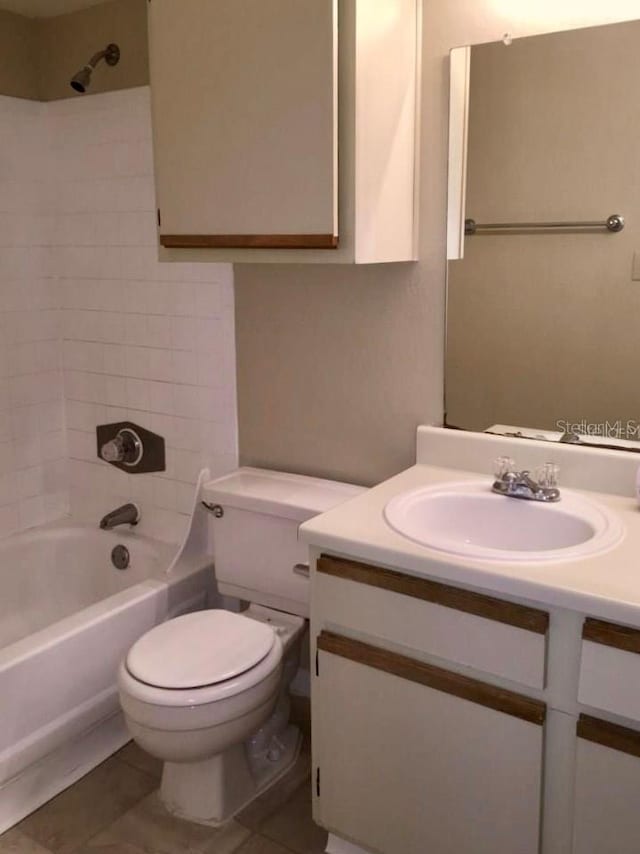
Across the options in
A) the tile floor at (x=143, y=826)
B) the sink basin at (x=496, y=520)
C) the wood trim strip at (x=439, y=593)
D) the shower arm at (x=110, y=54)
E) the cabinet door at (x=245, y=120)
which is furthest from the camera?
the shower arm at (x=110, y=54)

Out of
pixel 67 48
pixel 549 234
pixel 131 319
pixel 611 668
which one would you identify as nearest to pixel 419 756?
pixel 611 668

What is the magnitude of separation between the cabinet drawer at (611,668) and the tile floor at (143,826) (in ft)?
3.06

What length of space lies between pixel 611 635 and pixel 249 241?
1166mm

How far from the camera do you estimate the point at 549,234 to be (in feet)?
6.07

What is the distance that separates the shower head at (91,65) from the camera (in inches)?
94.3

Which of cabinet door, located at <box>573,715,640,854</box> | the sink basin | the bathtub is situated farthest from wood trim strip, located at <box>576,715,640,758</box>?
the bathtub

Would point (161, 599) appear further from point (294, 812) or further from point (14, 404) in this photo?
point (14, 404)

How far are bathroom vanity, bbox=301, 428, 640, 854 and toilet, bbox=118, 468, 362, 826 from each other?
0.77ft

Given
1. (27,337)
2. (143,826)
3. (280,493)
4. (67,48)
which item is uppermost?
(67,48)

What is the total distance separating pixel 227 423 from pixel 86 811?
3.76ft

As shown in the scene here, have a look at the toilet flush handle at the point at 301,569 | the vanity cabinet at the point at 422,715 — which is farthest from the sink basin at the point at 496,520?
the toilet flush handle at the point at 301,569

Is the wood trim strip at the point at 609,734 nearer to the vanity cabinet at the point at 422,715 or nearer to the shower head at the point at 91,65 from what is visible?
the vanity cabinet at the point at 422,715

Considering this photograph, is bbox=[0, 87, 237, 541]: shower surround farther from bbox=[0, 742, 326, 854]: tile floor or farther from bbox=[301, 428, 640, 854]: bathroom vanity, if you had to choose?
bbox=[301, 428, 640, 854]: bathroom vanity

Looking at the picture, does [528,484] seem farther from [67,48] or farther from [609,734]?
[67,48]
